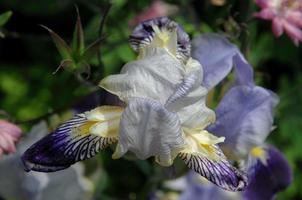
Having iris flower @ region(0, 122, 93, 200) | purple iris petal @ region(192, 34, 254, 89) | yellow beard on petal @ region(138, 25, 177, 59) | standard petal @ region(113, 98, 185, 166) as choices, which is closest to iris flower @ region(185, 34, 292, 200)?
purple iris petal @ region(192, 34, 254, 89)

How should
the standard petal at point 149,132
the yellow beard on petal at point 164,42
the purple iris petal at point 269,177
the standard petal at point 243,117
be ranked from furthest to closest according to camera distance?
the purple iris petal at point 269,177, the standard petal at point 243,117, the yellow beard on petal at point 164,42, the standard petal at point 149,132

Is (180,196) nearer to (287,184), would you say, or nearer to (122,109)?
(287,184)

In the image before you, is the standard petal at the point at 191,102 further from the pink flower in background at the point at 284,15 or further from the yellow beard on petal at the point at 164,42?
the pink flower in background at the point at 284,15

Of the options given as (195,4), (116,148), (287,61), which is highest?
(116,148)

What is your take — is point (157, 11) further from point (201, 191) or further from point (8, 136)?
point (8, 136)

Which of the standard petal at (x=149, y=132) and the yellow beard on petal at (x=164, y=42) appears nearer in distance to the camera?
the standard petal at (x=149, y=132)

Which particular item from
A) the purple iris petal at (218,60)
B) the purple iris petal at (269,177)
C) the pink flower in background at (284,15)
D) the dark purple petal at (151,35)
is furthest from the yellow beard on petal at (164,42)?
the purple iris petal at (269,177)

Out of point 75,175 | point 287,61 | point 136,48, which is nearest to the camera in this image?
point 136,48

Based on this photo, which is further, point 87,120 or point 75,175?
point 75,175

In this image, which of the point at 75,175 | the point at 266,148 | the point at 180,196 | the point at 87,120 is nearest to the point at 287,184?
the point at 266,148
